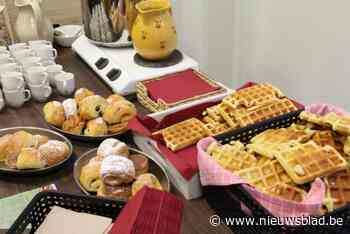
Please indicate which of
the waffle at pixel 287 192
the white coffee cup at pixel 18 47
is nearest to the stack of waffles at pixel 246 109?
the waffle at pixel 287 192

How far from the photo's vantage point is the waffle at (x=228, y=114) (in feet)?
3.39

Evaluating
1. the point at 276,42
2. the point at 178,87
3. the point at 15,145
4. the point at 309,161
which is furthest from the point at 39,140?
the point at 276,42

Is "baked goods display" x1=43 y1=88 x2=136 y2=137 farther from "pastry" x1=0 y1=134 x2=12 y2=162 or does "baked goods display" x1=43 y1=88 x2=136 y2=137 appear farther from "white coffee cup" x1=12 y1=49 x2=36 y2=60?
"white coffee cup" x1=12 y1=49 x2=36 y2=60

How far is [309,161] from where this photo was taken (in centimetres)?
82

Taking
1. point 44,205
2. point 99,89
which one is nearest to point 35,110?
point 99,89

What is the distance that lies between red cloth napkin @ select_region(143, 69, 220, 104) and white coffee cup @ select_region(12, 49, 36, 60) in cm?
40

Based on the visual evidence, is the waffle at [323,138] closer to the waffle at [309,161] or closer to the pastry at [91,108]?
the waffle at [309,161]

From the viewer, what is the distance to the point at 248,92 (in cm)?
110

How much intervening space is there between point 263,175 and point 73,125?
529 millimetres

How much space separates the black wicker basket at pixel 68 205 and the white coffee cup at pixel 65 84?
646 millimetres

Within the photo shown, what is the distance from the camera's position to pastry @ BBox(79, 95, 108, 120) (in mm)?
1163

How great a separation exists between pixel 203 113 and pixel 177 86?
185mm

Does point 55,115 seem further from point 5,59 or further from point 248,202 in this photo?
point 248,202

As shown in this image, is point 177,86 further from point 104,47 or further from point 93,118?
point 104,47
